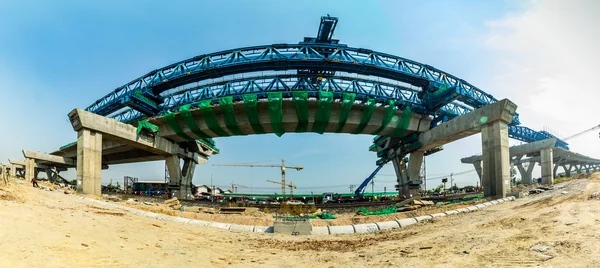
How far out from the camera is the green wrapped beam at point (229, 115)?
29188mm

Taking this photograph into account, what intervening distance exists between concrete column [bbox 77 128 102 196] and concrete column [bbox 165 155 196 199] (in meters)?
11.5

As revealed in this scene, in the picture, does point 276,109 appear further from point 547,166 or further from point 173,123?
point 547,166

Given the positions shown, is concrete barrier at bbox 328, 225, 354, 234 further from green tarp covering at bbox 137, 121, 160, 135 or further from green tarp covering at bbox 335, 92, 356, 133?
green tarp covering at bbox 137, 121, 160, 135

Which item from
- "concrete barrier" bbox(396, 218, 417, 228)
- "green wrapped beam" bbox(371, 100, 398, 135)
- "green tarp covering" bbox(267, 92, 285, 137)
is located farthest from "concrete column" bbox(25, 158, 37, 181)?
"concrete barrier" bbox(396, 218, 417, 228)

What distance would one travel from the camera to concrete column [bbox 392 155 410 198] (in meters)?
38.0

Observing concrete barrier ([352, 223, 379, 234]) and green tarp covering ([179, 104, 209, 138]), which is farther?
green tarp covering ([179, 104, 209, 138])

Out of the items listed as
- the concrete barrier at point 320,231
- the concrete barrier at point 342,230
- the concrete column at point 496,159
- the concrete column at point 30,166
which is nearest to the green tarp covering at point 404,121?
the concrete column at point 496,159

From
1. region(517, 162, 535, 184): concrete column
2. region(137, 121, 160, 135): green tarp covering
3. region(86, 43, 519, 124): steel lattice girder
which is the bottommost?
region(517, 162, 535, 184): concrete column

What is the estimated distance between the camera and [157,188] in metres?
62.1

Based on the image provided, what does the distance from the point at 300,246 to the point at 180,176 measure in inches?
1273

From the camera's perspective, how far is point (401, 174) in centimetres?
3850

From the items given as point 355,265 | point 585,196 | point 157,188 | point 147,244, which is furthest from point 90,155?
point 157,188

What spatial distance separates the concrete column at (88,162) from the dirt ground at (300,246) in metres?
16.3

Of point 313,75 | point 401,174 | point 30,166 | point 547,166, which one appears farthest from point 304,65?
point 30,166
